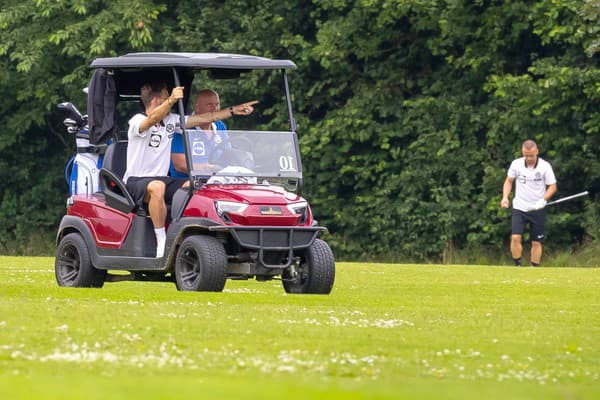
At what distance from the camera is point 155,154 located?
54.6 ft

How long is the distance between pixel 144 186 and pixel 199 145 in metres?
0.69

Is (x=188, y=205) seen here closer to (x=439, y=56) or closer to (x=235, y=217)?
(x=235, y=217)

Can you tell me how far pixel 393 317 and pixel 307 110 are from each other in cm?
2342

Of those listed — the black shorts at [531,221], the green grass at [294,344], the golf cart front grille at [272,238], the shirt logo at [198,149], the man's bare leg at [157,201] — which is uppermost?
the shirt logo at [198,149]

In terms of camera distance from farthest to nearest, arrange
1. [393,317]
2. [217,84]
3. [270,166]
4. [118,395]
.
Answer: [217,84] → [270,166] → [393,317] → [118,395]

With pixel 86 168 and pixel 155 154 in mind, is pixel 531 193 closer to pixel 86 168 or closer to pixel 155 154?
pixel 86 168

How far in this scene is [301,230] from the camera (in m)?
16.2

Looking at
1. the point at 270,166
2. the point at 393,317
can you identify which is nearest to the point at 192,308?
the point at 393,317

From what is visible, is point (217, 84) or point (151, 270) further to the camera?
point (217, 84)

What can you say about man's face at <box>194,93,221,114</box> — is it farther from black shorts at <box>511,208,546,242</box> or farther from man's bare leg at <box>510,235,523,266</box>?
black shorts at <box>511,208,546,242</box>

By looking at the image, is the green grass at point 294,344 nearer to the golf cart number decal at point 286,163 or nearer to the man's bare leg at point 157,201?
the man's bare leg at point 157,201

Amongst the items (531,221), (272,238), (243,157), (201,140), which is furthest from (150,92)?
(531,221)

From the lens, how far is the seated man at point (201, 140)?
16.6 meters

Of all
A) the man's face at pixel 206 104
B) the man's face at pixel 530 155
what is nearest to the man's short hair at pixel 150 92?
the man's face at pixel 206 104
